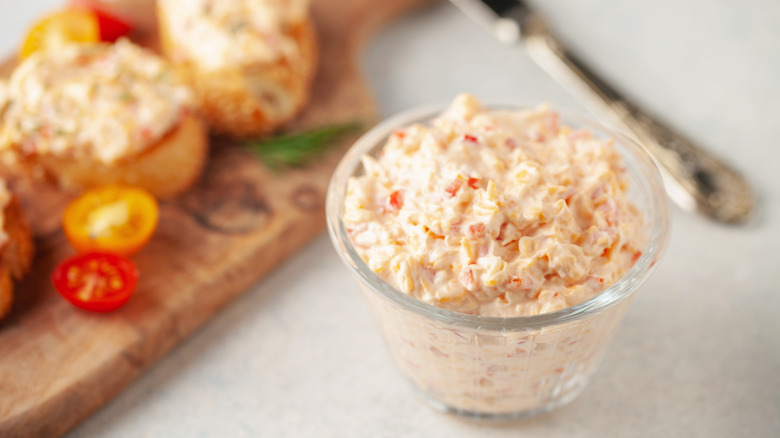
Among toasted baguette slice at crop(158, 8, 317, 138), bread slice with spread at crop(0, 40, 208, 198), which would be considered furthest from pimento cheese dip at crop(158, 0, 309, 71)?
bread slice with spread at crop(0, 40, 208, 198)

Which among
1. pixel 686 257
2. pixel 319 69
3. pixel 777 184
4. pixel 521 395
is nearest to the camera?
pixel 521 395

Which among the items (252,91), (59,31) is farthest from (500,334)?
(59,31)

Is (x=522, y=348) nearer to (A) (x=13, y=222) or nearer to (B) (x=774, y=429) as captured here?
(B) (x=774, y=429)

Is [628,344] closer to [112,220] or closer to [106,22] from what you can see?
[112,220]

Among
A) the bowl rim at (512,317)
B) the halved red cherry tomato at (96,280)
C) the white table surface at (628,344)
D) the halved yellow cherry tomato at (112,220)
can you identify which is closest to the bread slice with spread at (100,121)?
the halved yellow cherry tomato at (112,220)

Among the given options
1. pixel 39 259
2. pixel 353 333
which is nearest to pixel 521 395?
pixel 353 333

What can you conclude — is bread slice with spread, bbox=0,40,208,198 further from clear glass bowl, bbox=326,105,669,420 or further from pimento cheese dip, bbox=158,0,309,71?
clear glass bowl, bbox=326,105,669,420

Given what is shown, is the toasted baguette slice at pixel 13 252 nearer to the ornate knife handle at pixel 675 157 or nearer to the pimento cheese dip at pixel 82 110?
the pimento cheese dip at pixel 82 110
